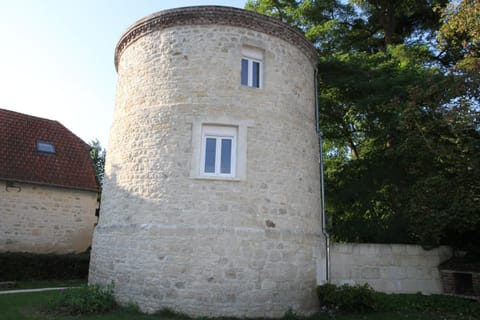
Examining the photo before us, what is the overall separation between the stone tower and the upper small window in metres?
7.47

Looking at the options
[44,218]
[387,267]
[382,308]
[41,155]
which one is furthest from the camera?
[41,155]

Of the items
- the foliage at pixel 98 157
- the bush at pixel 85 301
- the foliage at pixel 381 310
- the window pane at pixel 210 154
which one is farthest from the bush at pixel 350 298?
the foliage at pixel 98 157

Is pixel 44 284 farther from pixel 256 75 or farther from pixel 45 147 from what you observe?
pixel 256 75

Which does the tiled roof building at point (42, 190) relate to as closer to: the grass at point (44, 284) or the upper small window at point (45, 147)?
the upper small window at point (45, 147)

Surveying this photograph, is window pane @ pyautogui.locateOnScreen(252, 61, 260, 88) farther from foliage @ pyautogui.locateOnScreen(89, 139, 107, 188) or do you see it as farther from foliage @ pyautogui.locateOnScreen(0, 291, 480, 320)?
foliage @ pyautogui.locateOnScreen(89, 139, 107, 188)

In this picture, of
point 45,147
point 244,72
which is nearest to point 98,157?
point 45,147

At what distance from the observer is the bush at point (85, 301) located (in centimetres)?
854

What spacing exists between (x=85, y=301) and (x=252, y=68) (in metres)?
7.33

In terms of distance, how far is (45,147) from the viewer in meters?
17.0

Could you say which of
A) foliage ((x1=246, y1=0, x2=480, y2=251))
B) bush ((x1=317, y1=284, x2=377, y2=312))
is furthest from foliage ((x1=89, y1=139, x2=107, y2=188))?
bush ((x1=317, y1=284, x2=377, y2=312))

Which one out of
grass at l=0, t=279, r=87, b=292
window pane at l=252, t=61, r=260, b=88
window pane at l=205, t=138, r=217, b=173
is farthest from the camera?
grass at l=0, t=279, r=87, b=292

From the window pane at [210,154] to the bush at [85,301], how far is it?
3.87m

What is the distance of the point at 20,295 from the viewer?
10602 millimetres

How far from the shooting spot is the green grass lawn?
27.1ft
